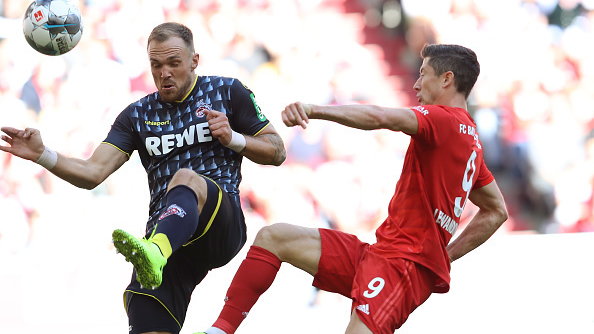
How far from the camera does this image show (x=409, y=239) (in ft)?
13.0

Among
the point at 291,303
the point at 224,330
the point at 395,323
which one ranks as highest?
the point at 291,303

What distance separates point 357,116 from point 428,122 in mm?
403

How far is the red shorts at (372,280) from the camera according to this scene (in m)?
3.82

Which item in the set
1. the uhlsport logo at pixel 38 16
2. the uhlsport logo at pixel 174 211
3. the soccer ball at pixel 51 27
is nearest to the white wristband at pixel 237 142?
the uhlsport logo at pixel 174 211

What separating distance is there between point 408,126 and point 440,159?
326 mm

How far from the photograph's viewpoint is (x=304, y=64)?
25.2 ft

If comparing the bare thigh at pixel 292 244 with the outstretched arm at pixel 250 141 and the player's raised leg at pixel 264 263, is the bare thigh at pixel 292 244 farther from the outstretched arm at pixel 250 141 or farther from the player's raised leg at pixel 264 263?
the outstretched arm at pixel 250 141

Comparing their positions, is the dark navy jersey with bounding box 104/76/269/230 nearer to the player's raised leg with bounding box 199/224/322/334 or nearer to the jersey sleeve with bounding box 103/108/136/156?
the jersey sleeve with bounding box 103/108/136/156

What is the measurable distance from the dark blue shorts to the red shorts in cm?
40

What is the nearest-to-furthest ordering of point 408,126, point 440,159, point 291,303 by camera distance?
point 408,126
point 440,159
point 291,303

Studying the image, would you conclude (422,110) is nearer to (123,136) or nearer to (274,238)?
(274,238)

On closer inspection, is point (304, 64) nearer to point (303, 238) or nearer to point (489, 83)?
point (489, 83)

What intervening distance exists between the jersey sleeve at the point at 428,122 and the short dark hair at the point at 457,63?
0.98 ft

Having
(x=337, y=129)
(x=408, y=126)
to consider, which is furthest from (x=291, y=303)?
(x=408, y=126)
